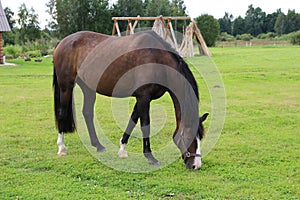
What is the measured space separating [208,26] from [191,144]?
39666 millimetres

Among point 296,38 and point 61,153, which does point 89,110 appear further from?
point 296,38

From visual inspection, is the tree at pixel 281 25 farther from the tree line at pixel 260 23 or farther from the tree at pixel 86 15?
the tree at pixel 86 15

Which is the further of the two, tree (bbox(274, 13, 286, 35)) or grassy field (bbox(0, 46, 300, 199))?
tree (bbox(274, 13, 286, 35))

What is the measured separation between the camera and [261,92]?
Result: 10.8 m

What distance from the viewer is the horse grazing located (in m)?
4.50

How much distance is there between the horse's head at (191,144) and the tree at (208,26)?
39.1 meters

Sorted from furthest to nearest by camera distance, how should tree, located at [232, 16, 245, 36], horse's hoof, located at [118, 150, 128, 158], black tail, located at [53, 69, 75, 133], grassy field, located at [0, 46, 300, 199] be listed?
tree, located at [232, 16, 245, 36]
black tail, located at [53, 69, 75, 133]
horse's hoof, located at [118, 150, 128, 158]
grassy field, located at [0, 46, 300, 199]

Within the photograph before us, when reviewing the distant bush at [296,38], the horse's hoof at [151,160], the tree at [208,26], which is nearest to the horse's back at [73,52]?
the horse's hoof at [151,160]

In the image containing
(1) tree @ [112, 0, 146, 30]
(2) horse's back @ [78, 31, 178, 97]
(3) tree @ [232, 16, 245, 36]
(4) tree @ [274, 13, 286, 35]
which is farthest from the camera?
(3) tree @ [232, 16, 245, 36]

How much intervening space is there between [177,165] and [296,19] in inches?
3197

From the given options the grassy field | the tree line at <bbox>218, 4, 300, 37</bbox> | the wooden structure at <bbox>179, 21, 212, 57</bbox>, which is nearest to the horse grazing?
the grassy field

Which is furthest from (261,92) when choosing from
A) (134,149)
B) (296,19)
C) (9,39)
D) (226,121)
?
(296,19)

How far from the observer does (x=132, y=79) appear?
4852mm

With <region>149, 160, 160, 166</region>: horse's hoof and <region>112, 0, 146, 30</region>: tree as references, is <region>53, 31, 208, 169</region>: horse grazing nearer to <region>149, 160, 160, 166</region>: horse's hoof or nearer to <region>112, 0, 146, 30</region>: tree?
<region>149, 160, 160, 166</region>: horse's hoof
